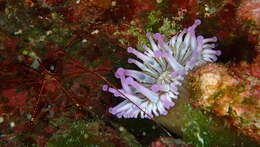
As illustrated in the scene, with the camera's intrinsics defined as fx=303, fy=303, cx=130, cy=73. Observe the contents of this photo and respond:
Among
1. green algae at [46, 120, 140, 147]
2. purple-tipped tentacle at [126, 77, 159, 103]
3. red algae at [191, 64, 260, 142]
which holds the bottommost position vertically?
green algae at [46, 120, 140, 147]

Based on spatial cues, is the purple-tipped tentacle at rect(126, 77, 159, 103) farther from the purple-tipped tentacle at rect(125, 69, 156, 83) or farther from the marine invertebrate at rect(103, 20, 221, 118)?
the purple-tipped tentacle at rect(125, 69, 156, 83)

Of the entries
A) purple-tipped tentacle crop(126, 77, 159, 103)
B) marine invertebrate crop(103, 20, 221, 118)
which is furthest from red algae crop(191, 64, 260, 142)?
purple-tipped tentacle crop(126, 77, 159, 103)

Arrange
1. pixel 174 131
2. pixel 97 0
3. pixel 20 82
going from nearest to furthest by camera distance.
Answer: pixel 174 131, pixel 97 0, pixel 20 82

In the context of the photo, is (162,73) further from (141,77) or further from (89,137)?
(89,137)

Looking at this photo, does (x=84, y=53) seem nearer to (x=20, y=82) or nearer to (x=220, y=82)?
(x=20, y=82)

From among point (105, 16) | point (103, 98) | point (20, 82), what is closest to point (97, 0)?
point (105, 16)

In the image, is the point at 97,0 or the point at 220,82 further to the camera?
the point at 97,0

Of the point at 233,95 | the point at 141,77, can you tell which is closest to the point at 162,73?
the point at 141,77

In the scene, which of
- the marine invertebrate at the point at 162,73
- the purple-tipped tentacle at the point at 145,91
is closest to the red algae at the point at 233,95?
the marine invertebrate at the point at 162,73
